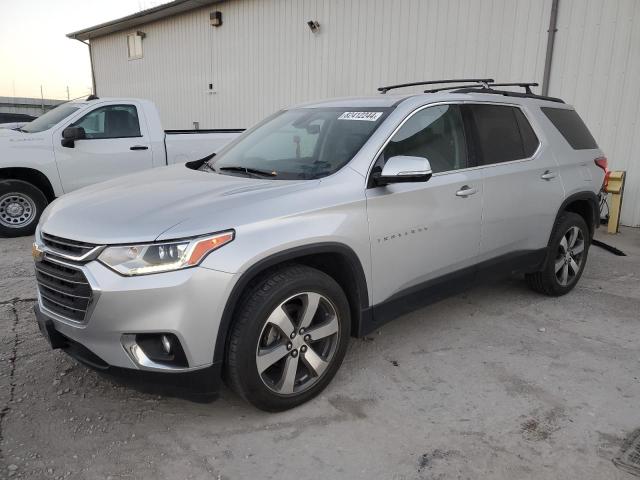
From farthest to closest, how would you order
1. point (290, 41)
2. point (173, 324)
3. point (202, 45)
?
point (202, 45) < point (290, 41) < point (173, 324)

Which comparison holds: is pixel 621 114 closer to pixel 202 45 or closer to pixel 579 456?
pixel 579 456

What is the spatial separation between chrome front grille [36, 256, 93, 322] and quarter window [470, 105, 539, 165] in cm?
278

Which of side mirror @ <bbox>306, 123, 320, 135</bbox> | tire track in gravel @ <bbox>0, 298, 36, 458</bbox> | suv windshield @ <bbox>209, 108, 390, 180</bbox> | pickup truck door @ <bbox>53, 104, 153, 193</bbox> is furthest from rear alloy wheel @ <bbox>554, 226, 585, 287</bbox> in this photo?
pickup truck door @ <bbox>53, 104, 153, 193</bbox>

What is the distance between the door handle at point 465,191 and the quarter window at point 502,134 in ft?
0.93

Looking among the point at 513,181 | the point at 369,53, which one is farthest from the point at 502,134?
the point at 369,53

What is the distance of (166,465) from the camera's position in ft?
8.20

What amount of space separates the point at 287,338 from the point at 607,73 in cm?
704

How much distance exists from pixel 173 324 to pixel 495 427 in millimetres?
1775

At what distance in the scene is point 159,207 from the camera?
106 inches

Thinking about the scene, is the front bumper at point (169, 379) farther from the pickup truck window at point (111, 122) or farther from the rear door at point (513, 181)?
the pickup truck window at point (111, 122)

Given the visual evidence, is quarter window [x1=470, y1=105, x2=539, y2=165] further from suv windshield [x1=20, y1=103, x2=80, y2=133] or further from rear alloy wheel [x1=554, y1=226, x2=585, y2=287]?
suv windshield [x1=20, y1=103, x2=80, y2=133]

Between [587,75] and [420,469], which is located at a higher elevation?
[587,75]

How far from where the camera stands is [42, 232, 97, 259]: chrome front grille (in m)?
2.52

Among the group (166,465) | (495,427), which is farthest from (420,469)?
(166,465)
